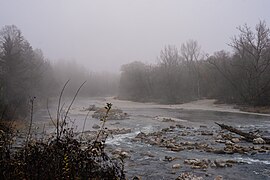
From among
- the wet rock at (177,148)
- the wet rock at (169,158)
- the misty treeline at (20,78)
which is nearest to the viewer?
the wet rock at (169,158)

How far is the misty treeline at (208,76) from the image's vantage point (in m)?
39.5

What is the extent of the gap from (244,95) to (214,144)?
29.1 meters

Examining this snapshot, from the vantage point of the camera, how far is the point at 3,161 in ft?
13.1

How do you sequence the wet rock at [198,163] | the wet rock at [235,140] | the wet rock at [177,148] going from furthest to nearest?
the wet rock at [235,140] → the wet rock at [177,148] → the wet rock at [198,163]

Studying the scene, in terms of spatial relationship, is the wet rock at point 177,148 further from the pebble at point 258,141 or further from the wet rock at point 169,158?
the pebble at point 258,141

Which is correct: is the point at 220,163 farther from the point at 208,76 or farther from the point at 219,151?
the point at 208,76

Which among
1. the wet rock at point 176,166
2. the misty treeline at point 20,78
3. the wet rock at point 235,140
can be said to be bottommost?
the wet rock at point 176,166

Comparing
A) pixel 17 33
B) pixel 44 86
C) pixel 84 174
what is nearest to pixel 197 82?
pixel 44 86

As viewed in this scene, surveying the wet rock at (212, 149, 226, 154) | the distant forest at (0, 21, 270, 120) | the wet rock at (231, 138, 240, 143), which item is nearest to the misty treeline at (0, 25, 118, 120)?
the distant forest at (0, 21, 270, 120)

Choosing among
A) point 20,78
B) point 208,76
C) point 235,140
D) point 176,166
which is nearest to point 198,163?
point 176,166

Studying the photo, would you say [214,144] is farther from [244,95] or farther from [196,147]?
[244,95]

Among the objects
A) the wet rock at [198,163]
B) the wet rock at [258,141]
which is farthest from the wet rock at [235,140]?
the wet rock at [198,163]

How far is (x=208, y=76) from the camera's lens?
5588 cm

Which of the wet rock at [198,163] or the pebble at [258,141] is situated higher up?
the pebble at [258,141]
